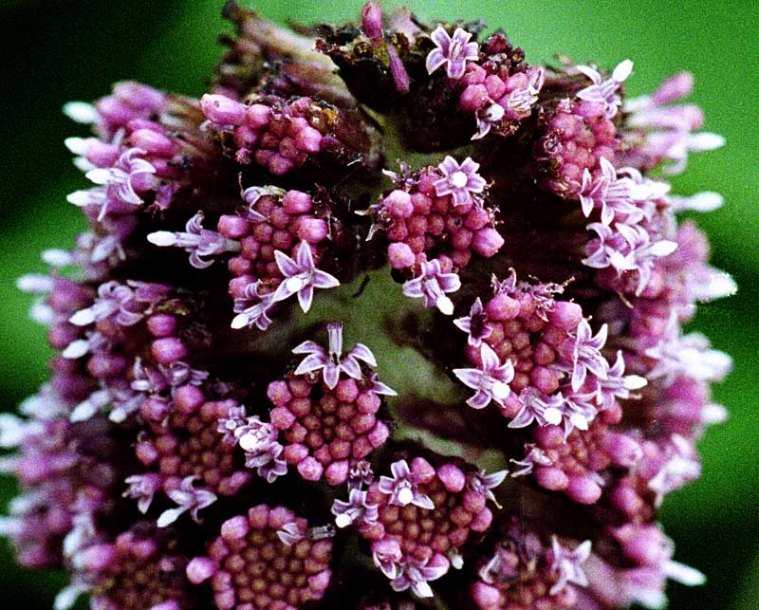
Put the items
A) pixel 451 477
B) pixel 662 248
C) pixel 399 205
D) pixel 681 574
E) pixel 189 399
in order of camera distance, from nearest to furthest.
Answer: pixel 399 205 < pixel 451 477 < pixel 189 399 < pixel 662 248 < pixel 681 574

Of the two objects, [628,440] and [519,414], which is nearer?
[519,414]

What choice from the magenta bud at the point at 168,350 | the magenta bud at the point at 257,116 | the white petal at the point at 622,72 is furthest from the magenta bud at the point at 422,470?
the white petal at the point at 622,72

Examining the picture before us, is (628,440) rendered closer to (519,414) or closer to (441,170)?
(519,414)

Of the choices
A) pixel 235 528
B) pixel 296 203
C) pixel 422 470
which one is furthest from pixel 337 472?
pixel 296 203

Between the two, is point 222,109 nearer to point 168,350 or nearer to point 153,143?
point 153,143

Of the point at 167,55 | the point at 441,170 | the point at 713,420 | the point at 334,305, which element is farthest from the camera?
the point at 167,55

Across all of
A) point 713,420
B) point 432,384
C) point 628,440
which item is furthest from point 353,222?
point 713,420
